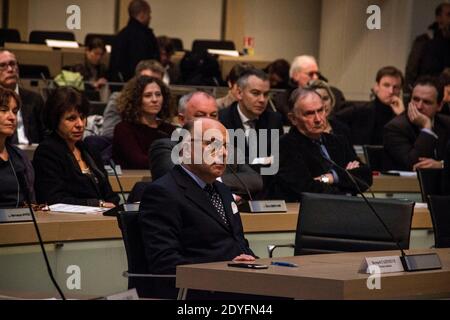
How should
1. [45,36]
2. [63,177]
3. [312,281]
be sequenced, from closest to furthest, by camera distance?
[312,281] → [63,177] → [45,36]

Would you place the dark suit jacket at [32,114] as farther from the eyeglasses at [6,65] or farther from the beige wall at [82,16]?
the beige wall at [82,16]

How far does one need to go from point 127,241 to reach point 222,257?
15.4 inches

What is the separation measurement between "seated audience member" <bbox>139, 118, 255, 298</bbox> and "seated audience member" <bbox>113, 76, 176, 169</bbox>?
2670mm

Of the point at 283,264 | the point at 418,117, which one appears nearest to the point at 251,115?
the point at 418,117

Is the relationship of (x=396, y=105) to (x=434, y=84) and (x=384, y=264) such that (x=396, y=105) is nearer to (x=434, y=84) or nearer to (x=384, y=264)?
(x=434, y=84)

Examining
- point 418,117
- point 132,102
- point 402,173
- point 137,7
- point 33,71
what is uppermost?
point 137,7

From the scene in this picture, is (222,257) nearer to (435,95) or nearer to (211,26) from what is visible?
(435,95)

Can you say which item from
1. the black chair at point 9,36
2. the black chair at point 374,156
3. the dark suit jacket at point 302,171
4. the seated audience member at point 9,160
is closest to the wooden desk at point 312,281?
the seated audience member at point 9,160

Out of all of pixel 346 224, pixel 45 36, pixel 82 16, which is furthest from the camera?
pixel 82 16

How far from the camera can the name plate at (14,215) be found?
518cm

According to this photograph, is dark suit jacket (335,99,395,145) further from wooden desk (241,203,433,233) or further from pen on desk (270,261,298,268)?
pen on desk (270,261,298,268)

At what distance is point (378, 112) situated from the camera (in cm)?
1001

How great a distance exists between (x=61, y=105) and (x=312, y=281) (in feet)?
9.13

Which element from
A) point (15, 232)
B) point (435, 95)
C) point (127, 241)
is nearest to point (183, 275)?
point (127, 241)
